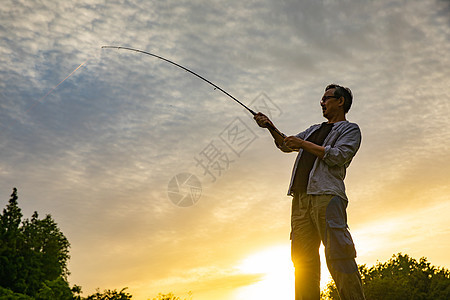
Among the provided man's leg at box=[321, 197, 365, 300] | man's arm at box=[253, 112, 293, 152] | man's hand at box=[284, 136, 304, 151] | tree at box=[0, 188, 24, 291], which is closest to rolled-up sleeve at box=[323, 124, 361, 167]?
man's hand at box=[284, 136, 304, 151]

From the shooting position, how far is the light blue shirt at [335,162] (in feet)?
14.1

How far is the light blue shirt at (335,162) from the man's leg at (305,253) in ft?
0.67

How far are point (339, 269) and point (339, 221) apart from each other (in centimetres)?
42

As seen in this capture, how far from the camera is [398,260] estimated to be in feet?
271

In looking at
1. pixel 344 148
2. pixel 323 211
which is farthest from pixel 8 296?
pixel 344 148

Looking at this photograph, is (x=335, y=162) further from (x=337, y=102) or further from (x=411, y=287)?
(x=411, y=287)

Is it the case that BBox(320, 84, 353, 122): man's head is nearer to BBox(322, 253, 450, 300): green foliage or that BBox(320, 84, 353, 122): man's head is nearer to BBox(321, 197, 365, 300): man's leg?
BBox(321, 197, 365, 300): man's leg

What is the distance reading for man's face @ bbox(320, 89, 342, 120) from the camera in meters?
4.85

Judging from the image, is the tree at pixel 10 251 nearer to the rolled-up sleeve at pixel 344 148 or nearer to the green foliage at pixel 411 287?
the green foliage at pixel 411 287

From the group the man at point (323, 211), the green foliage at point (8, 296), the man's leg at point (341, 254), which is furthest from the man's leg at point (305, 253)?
the green foliage at point (8, 296)

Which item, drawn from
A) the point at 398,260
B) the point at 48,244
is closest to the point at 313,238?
the point at 48,244

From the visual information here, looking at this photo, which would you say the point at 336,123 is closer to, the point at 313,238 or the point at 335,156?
the point at 335,156

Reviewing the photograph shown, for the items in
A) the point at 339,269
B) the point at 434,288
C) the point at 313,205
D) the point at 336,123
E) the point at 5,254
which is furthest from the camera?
the point at 434,288

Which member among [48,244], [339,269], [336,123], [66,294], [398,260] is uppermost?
[398,260]
